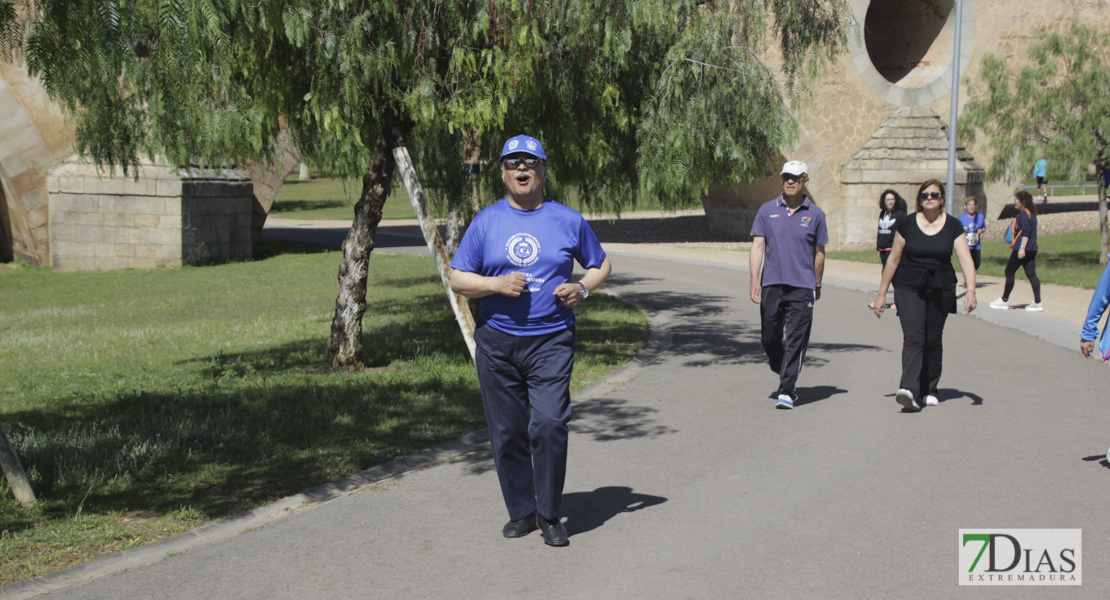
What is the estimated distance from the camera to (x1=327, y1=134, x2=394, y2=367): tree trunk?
924cm

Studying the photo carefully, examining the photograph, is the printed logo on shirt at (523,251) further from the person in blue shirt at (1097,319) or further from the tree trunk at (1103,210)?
the tree trunk at (1103,210)

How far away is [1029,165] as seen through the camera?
18234 millimetres

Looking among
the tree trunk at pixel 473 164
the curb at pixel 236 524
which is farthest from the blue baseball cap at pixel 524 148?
the tree trunk at pixel 473 164

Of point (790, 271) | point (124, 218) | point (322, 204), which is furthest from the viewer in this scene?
point (322, 204)

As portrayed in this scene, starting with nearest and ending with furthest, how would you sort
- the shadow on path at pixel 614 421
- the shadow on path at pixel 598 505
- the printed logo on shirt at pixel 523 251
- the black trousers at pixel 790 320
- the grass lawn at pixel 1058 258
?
the printed logo on shirt at pixel 523 251, the shadow on path at pixel 598 505, the shadow on path at pixel 614 421, the black trousers at pixel 790 320, the grass lawn at pixel 1058 258

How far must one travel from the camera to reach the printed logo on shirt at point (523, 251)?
15.1ft

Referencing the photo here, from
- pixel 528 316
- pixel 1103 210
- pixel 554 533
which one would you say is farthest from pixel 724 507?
pixel 1103 210

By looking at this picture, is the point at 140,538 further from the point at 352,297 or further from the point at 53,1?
the point at 352,297

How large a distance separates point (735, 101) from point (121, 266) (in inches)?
654

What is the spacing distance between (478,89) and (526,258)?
4.03 meters

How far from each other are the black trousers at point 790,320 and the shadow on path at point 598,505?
247cm

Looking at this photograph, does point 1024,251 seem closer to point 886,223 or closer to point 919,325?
point 886,223

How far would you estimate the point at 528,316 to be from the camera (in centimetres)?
462

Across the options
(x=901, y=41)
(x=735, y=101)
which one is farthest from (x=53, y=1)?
(x=901, y=41)
